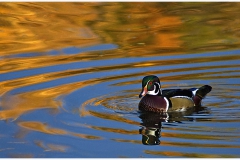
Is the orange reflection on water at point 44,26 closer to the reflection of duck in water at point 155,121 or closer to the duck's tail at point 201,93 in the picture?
the duck's tail at point 201,93

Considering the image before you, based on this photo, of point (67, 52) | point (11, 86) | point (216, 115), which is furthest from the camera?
point (67, 52)

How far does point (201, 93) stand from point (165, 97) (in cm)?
53

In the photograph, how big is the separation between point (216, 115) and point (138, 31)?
5.38m

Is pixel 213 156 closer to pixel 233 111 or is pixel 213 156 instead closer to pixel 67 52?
pixel 233 111

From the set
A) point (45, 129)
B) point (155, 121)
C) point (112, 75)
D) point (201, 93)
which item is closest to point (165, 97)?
point (201, 93)

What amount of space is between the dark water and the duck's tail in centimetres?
15

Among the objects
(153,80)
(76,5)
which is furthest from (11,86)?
(76,5)

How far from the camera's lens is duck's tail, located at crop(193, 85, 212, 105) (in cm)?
1259

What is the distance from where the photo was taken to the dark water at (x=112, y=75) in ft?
34.9

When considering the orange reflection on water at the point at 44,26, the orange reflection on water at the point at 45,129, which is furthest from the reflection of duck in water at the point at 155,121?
the orange reflection on water at the point at 44,26

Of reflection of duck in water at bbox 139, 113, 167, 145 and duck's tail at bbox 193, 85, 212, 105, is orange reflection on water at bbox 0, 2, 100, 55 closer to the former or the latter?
duck's tail at bbox 193, 85, 212, 105

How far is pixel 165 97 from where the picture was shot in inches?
501

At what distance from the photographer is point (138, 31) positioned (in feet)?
55.6

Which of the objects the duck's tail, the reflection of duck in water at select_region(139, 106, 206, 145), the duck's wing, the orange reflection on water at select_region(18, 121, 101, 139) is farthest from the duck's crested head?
the orange reflection on water at select_region(18, 121, 101, 139)
